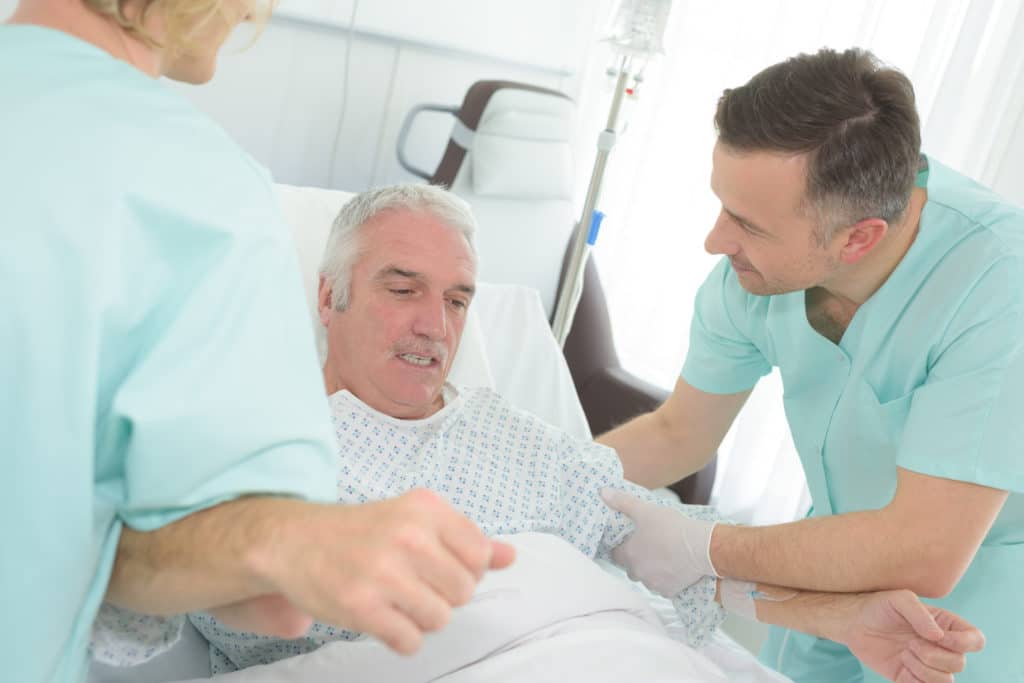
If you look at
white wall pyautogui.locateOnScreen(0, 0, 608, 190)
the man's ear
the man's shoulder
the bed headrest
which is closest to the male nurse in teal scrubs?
the man's shoulder

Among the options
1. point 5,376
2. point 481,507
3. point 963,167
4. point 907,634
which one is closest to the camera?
point 5,376

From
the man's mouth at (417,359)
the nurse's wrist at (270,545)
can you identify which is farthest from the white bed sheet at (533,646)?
the nurse's wrist at (270,545)

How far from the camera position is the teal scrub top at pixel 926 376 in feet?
4.14

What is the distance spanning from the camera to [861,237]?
4.55 feet

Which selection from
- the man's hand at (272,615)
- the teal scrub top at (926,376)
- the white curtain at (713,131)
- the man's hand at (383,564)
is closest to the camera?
the man's hand at (383,564)

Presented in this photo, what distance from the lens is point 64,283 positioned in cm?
58

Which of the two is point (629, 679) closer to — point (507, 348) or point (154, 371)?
point (154, 371)

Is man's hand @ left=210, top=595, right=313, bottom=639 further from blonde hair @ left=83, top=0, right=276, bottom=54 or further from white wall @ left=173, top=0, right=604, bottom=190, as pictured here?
white wall @ left=173, top=0, right=604, bottom=190

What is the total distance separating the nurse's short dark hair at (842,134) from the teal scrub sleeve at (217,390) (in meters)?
0.91

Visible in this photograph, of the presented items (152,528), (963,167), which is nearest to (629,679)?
(152,528)

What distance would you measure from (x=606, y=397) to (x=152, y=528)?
203cm

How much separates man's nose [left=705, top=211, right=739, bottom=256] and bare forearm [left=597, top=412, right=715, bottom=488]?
0.47m

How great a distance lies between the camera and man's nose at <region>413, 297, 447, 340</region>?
156 centimetres

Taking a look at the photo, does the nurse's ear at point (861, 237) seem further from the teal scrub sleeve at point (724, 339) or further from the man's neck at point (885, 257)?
the teal scrub sleeve at point (724, 339)
